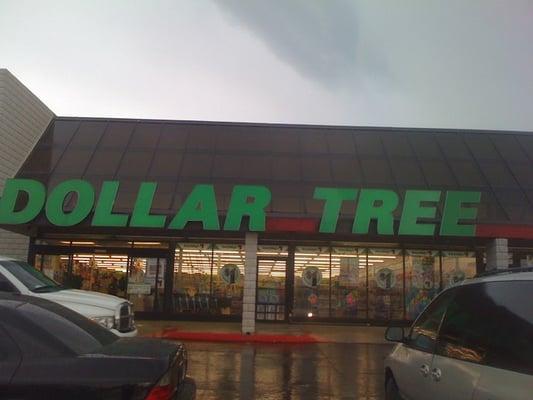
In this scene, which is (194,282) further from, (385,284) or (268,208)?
(385,284)

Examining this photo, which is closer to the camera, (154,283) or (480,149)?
(154,283)

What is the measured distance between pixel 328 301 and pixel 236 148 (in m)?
6.12

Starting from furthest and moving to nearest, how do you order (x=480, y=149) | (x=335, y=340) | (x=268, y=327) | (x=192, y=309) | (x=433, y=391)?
1. (x=480, y=149)
2. (x=192, y=309)
3. (x=268, y=327)
4. (x=335, y=340)
5. (x=433, y=391)

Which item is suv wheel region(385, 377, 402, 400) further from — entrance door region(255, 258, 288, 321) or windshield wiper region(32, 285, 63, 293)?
entrance door region(255, 258, 288, 321)

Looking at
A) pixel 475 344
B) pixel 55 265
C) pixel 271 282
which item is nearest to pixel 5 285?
pixel 475 344

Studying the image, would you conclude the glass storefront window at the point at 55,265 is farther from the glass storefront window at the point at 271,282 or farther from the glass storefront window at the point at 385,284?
the glass storefront window at the point at 385,284

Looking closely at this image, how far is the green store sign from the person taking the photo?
16.4m

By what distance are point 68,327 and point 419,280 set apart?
1665 cm

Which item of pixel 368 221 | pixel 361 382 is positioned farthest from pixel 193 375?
pixel 368 221

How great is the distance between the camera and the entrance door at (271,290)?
19828 mm

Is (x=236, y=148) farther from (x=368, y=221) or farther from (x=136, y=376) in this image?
(x=136, y=376)

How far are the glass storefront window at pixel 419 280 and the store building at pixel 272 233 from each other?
0.11ft

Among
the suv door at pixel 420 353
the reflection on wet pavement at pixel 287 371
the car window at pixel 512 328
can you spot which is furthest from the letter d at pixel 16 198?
the car window at pixel 512 328

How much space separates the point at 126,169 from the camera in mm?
19188
